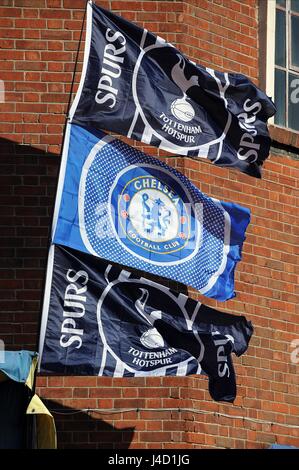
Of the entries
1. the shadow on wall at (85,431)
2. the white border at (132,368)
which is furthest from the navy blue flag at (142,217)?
the shadow on wall at (85,431)

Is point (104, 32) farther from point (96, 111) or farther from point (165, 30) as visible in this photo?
point (165, 30)

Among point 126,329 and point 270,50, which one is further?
point 270,50

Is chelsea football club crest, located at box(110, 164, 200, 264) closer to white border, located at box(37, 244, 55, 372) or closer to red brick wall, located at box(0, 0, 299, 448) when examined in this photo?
white border, located at box(37, 244, 55, 372)

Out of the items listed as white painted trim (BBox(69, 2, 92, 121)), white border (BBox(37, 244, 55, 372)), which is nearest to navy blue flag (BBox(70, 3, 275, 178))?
white painted trim (BBox(69, 2, 92, 121))

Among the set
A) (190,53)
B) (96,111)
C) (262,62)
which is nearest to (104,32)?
(96,111)

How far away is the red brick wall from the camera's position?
406 inches

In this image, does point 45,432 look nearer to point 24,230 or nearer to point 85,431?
point 85,431

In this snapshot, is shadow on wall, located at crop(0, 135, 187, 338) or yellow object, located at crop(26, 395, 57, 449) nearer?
yellow object, located at crop(26, 395, 57, 449)

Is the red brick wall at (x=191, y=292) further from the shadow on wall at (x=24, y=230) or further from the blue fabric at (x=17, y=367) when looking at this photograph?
the blue fabric at (x=17, y=367)

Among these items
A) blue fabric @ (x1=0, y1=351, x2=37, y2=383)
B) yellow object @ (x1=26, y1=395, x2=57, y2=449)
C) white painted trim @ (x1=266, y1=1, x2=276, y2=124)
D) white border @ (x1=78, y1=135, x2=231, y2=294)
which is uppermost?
white painted trim @ (x1=266, y1=1, x2=276, y2=124)

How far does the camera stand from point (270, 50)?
11.9m

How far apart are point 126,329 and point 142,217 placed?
913 millimetres

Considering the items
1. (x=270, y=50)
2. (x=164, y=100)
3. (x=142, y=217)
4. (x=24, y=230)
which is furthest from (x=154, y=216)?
(x=270, y=50)
